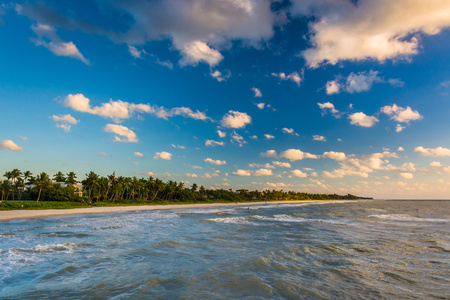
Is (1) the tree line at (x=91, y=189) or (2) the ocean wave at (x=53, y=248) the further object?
→ (1) the tree line at (x=91, y=189)

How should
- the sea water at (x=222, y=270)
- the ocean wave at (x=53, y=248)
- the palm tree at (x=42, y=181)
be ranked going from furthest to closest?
the palm tree at (x=42, y=181) → the ocean wave at (x=53, y=248) → the sea water at (x=222, y=270)

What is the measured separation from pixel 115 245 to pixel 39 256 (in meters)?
4.47

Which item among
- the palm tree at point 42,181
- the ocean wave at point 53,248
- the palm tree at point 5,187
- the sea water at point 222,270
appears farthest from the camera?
the palm tree at point 5,187

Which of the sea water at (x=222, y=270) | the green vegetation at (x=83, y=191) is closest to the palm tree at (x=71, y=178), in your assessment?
the green vegetation at (x=83, y=191)

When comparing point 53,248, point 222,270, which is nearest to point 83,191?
point 53,248

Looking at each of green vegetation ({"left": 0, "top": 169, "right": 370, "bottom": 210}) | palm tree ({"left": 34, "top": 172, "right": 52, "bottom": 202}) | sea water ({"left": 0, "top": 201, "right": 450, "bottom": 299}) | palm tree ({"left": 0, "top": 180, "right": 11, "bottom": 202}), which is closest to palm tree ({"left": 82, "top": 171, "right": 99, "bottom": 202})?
green vegetation ({"left": 0, "top": 169, "right": 370, "bottom": 210})

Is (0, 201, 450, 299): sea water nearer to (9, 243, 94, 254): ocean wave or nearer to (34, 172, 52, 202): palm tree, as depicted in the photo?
(9, 243, 94, 254): ocean wave

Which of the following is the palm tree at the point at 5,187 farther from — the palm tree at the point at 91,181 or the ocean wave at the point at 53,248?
the ocean wave at the point at 53,248

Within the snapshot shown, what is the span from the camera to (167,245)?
16969mm

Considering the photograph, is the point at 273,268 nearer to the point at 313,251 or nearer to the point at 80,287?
the point at 313,251

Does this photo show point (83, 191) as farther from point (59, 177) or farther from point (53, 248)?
point (53, 248)

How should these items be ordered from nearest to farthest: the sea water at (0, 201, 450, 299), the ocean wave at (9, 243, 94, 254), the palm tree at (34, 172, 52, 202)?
the sea water at (0, 201, 450, 299) < the ocean wave at (9, 243, 94, 254) < the palm tree at (34, 172, 52, 202)

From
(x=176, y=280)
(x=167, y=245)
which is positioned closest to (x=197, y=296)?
(x=176, y=280)

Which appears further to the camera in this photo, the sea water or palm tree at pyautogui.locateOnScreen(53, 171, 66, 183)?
palm tree at pyautogui.locateOnScreen(53, 171, 66, 183)
